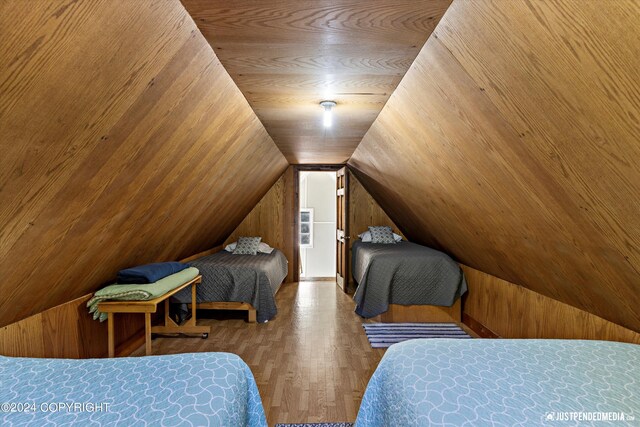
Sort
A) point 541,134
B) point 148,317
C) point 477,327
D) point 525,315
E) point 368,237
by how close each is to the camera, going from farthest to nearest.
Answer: point 368,237 → point 477,327 → point 525,315 → point 148,317 → point 541,134

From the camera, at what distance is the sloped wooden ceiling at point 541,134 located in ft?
3.33

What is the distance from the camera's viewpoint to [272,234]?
5.84m

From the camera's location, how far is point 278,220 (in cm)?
584

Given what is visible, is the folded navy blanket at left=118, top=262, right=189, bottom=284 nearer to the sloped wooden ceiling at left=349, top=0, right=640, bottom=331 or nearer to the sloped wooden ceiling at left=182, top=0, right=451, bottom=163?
the sloped wooden ceiling at left=182, top=0, right=451, bottom=163

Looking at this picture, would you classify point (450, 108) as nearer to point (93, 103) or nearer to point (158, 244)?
point (93, 103)

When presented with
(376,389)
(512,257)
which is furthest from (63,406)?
(512,257)

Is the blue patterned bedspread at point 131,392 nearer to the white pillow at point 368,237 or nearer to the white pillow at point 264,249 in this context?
the white pillow at point 264,249

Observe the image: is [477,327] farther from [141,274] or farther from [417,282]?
[141,274]

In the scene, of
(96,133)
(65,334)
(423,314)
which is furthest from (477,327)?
(96,133)

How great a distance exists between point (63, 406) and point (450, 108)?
6.26 feet

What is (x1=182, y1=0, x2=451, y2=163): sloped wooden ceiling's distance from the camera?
1294 mm

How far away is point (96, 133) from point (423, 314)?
339cm

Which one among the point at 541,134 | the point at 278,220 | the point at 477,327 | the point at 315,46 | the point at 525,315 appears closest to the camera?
the point at 541,134

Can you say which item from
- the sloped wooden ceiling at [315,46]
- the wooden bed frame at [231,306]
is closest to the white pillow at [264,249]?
the wooden bed frame at [231,306]
